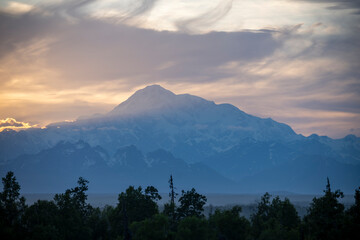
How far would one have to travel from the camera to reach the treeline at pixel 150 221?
8388 centimetres

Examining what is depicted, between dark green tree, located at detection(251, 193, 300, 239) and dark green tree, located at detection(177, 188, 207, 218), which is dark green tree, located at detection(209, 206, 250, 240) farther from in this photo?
dark green tree, located at detection(177, 188, 207, 218)

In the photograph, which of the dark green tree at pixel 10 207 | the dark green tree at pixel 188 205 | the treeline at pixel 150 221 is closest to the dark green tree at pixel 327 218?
the treeline at pixel 150 221

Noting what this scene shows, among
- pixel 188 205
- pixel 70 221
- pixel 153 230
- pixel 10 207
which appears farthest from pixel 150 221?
pixel 10 207

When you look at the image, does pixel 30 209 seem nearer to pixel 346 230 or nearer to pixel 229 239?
pixel 229 239

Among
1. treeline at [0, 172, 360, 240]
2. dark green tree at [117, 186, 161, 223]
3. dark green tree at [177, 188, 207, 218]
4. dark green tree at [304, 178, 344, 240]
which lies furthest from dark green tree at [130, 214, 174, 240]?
dark green tree at [304, 178, 344, 240]

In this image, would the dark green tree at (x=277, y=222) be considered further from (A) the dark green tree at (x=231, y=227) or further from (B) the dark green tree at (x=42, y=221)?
(B) the dark green tree at (x=42, y=221)

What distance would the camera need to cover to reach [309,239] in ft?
295

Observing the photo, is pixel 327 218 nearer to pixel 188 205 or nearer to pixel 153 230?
pixel 153 230

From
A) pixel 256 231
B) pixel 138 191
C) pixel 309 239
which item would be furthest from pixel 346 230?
pixel 138 191

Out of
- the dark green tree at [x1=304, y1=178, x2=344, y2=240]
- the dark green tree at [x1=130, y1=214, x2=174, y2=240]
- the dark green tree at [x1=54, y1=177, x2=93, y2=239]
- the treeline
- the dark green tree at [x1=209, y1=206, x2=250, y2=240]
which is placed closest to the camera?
the dark green tree at [x1=304, y1=178, x2=344, y2=240]

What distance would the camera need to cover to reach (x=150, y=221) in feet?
294

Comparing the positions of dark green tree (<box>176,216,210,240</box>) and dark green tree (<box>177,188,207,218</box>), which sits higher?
dark green tree (<box>177,188,207,218</box>)

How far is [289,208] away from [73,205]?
1803 inches

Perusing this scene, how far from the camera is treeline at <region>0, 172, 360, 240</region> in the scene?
83875mm
